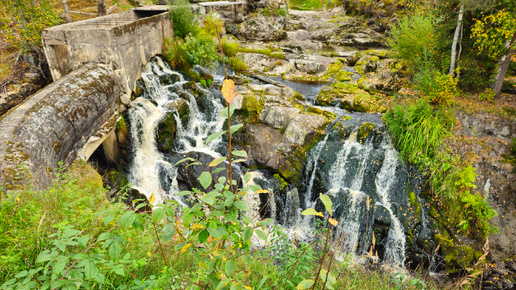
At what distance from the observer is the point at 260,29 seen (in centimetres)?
1916

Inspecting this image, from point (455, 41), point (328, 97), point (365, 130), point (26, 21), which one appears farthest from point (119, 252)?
point (26, 21)

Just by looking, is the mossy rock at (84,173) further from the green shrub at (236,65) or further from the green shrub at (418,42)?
the green shrub at (418,42)

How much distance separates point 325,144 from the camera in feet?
27.9

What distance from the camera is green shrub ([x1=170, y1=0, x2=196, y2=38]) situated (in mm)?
12641

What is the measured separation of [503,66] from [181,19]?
42.3ft

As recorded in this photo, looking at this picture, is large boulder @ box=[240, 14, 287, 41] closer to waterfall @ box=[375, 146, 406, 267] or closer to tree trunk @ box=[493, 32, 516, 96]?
tree trunk @ box=[493, 32, 516, 96]

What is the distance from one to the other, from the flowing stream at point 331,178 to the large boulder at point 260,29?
11.8 meters

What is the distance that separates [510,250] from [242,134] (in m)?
8.09

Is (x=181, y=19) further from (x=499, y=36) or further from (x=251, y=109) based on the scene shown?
(x=499, y=36)

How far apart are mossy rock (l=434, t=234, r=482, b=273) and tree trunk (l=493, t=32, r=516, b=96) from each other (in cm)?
528

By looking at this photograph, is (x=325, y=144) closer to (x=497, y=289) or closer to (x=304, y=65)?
(x=497, y=289)

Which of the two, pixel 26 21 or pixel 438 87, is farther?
pixel 26 21

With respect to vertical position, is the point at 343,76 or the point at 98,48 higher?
the point at 98,48

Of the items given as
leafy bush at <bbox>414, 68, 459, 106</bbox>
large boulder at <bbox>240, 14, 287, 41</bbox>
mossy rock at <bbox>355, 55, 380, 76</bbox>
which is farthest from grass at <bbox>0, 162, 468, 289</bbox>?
large boulder at <bbox>240, 14, 287, 41</bbox>
